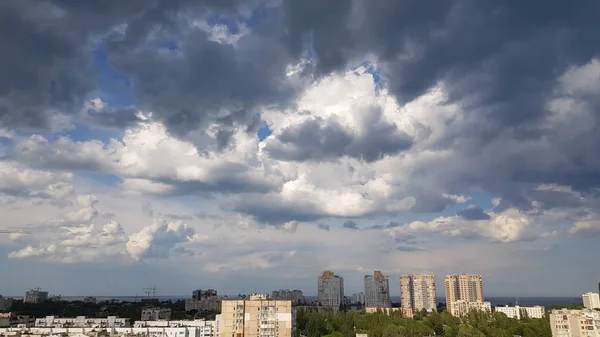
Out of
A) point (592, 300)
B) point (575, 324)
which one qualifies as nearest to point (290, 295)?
point (592, 300)

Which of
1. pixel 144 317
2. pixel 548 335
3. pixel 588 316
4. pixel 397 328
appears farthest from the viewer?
pixel 144 317

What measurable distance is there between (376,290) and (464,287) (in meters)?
26.7

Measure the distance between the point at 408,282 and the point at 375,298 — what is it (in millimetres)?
19215

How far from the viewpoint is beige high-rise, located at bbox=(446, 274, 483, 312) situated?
122750 mm

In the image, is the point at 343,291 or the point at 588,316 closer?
the point at 588,316

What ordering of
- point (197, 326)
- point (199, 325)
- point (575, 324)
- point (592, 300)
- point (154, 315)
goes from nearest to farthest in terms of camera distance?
point (575, 324) < point (197, 326) < point (199, 325) < point (154, 315) < point (592, 300)

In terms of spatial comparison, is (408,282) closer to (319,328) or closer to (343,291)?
(343,291)

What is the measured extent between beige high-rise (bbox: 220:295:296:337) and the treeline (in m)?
20.8

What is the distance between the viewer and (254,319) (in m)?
39.1

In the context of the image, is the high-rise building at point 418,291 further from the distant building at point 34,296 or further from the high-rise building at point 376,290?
the distant building at point 34,296

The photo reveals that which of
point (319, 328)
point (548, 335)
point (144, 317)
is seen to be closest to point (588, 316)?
point (548, 335)

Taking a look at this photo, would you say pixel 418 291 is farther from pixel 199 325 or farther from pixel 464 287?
pixel 199 325

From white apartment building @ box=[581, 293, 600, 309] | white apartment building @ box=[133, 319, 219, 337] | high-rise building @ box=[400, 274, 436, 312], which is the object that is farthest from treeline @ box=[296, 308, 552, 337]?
high-rise building @ box=[400, 274, 436, 312]

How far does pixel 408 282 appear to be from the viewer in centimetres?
12244
